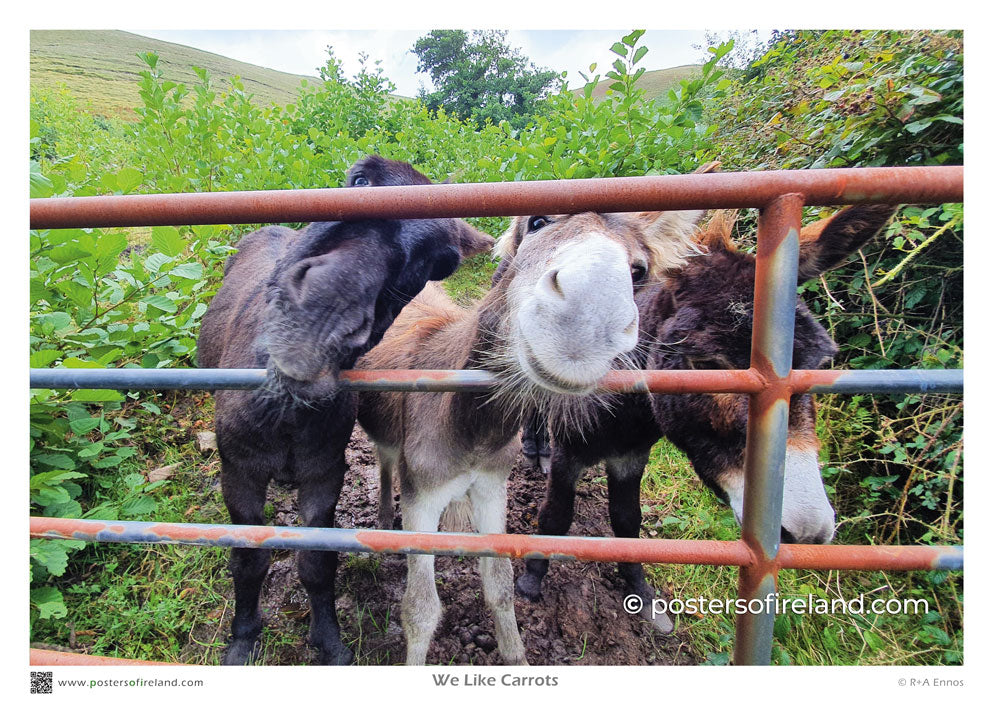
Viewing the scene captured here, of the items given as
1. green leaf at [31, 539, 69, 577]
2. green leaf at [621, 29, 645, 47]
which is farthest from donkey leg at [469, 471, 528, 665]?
green leaf at [621, 29, 645, 47]

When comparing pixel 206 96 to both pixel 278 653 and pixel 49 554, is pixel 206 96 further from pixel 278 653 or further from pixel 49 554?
pixel 278 653

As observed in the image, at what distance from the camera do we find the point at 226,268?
3010mm

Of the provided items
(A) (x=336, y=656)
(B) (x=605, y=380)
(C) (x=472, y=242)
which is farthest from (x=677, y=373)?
(A) (x=336, y=656)

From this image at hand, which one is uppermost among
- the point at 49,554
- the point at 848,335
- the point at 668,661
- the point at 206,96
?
the point at 206,96

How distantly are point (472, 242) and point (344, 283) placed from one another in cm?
84

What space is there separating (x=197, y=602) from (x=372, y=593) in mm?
785

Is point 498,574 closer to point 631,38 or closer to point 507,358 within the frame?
point 507,358

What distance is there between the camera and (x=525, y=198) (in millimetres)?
1006

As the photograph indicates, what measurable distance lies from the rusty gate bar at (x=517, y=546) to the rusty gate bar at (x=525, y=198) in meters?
0.69

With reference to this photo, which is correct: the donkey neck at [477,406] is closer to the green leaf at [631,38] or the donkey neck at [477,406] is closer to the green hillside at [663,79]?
the green leaf at [631,38]

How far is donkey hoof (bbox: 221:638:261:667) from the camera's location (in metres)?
1.93

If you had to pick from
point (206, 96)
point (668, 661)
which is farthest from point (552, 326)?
point (206, 96)

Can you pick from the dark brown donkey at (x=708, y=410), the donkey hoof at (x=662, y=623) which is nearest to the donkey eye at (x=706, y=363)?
the dark brown donkey at (x=708, y=410)

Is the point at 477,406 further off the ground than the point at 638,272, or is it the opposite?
the point at 638,272
